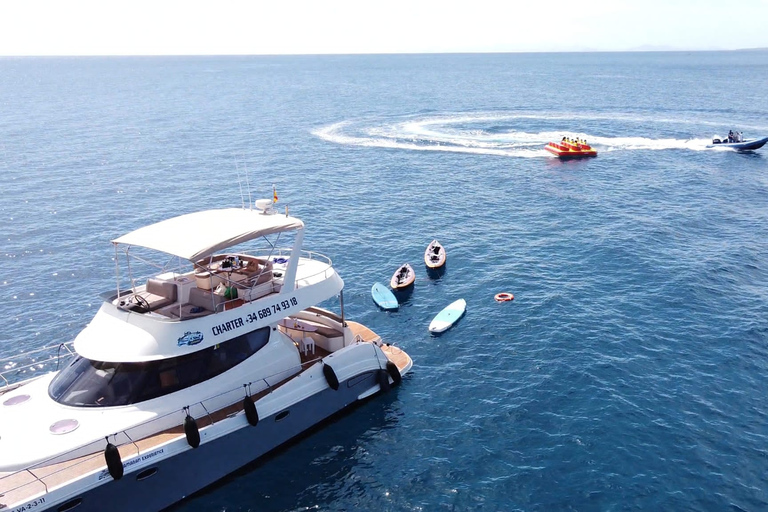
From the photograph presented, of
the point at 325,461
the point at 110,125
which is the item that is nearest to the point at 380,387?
the point at 325,461

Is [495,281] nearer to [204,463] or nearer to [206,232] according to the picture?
[206,232]

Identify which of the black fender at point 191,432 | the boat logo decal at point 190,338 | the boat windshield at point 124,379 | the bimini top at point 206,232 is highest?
the bimini top at point 206,232

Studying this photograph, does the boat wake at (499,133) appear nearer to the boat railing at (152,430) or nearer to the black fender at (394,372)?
the black fender at (394,372)

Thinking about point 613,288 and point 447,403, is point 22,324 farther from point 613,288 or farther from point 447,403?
point 613,288

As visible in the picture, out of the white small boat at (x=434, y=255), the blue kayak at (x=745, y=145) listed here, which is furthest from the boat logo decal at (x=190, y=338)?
the blue kayak at (x=745, y=145)

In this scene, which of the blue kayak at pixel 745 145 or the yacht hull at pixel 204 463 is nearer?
the yacht hull at pixel 204 463

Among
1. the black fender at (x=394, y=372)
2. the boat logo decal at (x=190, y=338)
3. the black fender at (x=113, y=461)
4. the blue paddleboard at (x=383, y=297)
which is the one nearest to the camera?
the black fender at (x=113, y=461)

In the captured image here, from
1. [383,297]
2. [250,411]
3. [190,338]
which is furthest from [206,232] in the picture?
[383,297]
